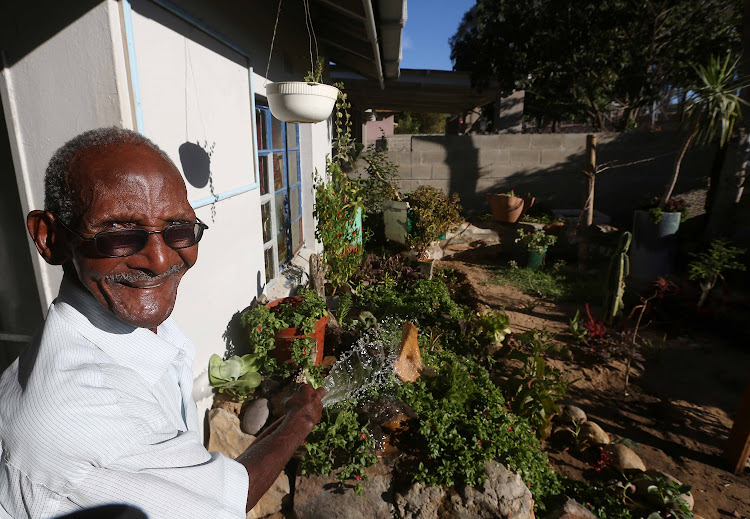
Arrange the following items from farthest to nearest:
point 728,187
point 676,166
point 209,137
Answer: point 728,187 → point 676,166 → point 209,137

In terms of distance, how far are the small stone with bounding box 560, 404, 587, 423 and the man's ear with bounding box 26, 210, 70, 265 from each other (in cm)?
355

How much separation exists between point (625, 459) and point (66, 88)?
384cm

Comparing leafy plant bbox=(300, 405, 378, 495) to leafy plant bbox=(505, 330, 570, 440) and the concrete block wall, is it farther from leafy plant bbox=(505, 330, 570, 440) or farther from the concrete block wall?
the concrete block wall

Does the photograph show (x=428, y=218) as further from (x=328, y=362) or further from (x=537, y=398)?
(x=537, y=398)

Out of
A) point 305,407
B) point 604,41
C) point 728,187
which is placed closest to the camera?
point 305,407

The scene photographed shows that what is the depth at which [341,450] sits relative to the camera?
2.62 meters

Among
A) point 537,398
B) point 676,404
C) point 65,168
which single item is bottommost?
point 676,404

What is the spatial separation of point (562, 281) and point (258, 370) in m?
5.38

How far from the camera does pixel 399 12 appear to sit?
10.6 feet

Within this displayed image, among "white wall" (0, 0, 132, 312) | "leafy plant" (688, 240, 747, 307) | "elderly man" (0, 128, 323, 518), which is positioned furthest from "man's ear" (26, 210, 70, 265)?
"leafy plant" (688, 240, 747, 307)

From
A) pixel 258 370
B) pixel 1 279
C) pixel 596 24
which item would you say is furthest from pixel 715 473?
pixel 596 24

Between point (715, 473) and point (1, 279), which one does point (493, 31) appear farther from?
point (1, 279)

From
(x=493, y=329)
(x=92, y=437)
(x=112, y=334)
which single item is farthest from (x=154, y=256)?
(x=493, y=329)

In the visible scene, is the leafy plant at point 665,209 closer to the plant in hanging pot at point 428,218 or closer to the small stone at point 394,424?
the plant in hanging pot at point 428,218
